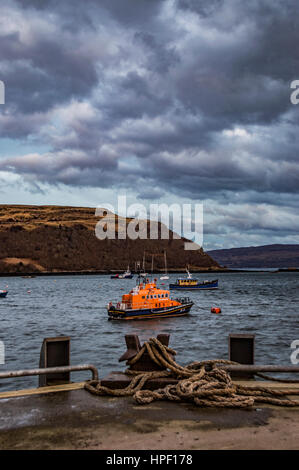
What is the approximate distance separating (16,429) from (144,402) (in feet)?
6.55

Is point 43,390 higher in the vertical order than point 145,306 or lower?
higher

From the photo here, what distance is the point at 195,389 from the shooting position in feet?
23.2

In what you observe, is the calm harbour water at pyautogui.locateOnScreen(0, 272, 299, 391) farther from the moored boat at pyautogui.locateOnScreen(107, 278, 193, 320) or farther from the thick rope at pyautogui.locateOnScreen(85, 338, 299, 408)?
the thick rope at pyautogui.locateOnScreen(85, 338, 299, 408)

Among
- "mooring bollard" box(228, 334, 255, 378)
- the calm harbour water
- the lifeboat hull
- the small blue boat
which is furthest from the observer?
the small blue boat

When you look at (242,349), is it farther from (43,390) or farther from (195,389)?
(43,390)

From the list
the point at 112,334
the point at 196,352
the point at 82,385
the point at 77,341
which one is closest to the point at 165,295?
the point at 112,334

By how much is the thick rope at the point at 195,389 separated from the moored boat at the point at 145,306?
37189 millimetres

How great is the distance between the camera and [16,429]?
19.1 feet

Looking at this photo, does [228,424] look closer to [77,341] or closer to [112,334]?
[77,341]

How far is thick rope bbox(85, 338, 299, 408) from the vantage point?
6.78 metres

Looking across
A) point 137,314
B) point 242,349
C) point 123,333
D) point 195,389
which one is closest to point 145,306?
point 137,314

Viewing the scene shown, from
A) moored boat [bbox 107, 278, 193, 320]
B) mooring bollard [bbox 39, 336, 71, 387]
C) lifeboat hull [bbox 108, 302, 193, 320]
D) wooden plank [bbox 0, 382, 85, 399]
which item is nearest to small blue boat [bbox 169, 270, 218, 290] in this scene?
moored boat [bbox 107, 278, 193, 320]

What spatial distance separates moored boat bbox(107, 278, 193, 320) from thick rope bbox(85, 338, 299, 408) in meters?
37.2

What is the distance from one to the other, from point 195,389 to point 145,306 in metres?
40.2
